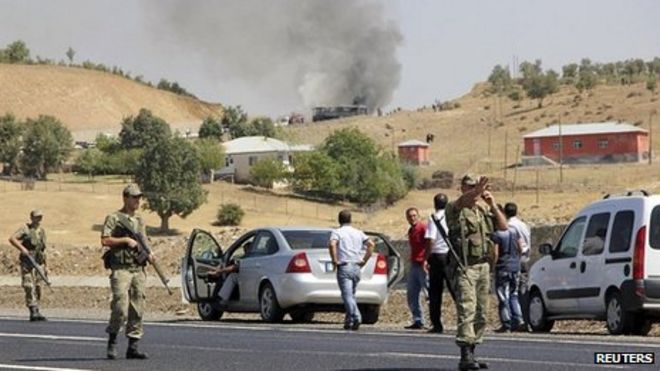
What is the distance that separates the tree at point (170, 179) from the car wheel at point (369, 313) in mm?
67756

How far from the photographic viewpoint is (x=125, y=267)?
1586 cm

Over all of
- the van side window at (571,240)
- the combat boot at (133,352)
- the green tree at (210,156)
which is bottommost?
the combat boot at (133,352)

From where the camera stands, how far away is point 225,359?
1605 cm

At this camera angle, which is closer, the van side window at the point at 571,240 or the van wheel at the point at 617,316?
the van wheel at the point at 617,316

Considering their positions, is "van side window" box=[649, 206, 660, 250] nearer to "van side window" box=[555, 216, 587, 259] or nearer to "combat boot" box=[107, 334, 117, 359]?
"van side window" box=[555, 216, 587, 259]

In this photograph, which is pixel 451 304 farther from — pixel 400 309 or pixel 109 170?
pixel 109 170

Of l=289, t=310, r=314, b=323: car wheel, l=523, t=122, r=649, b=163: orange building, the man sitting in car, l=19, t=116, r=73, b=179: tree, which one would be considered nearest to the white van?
l=289, t=310, r=314, b=323: car wheel

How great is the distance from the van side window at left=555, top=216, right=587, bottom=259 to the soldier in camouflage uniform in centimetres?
712

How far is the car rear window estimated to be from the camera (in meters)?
23.9

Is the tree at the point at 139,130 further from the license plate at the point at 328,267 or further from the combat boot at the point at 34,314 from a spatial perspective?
the license plate at the point at 328,267

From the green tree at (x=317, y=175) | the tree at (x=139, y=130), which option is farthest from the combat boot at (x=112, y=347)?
the tree at (x=139, y=130)

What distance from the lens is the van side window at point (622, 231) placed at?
757 inches

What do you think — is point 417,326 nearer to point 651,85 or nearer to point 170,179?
point 170,179

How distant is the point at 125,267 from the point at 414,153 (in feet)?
365
